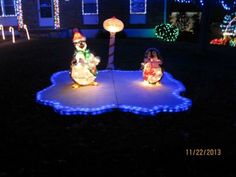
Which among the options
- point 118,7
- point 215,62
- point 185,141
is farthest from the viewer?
point 118,7

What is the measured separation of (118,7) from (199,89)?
15.7m

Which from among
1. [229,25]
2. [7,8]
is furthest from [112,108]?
[7,8]

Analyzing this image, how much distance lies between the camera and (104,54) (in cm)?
1474

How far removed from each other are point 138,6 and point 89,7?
3.52 m

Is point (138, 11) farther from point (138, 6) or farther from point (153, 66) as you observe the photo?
point (153, 66)

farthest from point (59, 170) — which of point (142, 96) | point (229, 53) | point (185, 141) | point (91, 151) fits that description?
point (229, 53)

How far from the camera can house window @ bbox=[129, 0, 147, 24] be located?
2343 centimetres

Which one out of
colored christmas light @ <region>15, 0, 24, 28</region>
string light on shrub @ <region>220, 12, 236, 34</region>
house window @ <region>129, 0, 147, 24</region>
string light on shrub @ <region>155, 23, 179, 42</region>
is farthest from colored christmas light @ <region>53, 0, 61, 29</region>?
string light on shrub @ <region>220, 12, 236, 34</region>

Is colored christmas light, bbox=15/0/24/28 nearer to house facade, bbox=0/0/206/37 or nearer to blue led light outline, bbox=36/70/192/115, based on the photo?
house facade, bbox=0/0/206/37

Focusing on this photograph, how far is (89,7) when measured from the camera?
2375 centimetres

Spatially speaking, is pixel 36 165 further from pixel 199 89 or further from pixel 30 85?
pixel 199 89

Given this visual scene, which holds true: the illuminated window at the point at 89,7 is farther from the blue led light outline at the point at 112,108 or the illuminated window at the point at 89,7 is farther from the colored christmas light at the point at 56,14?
the blue led light outline at the point at 112,108

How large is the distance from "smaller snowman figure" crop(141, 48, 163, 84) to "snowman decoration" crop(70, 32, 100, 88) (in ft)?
4.57
